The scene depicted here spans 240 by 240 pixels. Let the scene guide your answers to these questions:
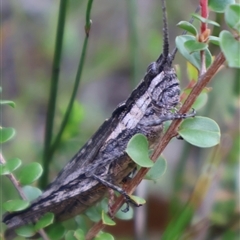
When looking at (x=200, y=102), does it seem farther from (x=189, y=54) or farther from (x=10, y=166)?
(x=10, y=166)

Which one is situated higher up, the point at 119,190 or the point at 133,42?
the point at 133,42

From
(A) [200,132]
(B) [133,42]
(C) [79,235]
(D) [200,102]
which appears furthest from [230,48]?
(B) [133,42]

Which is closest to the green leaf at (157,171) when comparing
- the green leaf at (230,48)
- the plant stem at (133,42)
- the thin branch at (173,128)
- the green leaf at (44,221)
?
the thin branch at (173,128)

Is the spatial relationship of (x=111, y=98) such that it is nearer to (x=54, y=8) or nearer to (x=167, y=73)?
(x=54, y=8)

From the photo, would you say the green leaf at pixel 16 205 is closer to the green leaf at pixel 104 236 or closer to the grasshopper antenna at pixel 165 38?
the green leaf at pixel 104 236

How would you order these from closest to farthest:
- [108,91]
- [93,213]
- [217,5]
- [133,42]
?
1. [217,5]
2. [93,213]
3. [133,42]
4. [108,91]

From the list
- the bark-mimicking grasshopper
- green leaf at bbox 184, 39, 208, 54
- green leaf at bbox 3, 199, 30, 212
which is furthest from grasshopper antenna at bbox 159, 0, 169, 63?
green leaf at bbox 3, 199, 30, 212

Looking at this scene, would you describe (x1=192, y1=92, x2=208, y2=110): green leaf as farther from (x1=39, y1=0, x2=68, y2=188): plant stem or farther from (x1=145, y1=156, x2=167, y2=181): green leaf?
(x1=39, y1=0, x2=68, y2=188): plant stem
